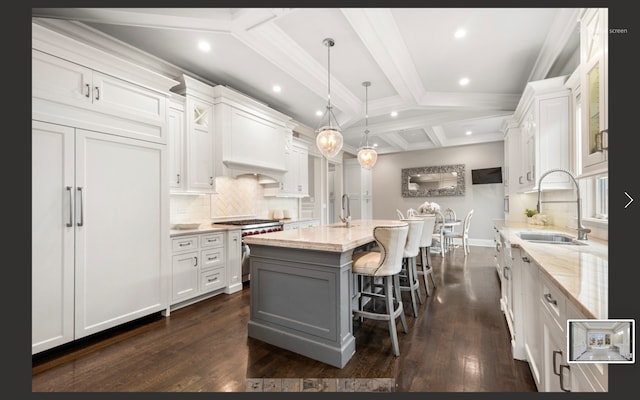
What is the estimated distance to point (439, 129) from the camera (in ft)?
20.2

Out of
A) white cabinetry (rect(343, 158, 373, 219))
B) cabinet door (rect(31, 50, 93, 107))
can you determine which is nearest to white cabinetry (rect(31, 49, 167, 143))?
cabinet door (rect(31, 50, 93, 107))

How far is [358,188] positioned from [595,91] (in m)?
6.71

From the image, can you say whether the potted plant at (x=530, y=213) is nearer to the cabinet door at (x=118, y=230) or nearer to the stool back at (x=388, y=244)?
the stool back at (x=388, y=244)

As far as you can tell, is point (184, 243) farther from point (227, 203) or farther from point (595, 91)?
point (595, 91)

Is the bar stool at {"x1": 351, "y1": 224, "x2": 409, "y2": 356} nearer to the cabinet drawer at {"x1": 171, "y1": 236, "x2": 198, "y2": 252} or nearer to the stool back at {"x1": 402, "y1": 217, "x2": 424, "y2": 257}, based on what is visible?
the stool back at {"x1": 402, "y1": 217, "x2": 424, "y2": 257}

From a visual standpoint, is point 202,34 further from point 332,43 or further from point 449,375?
point 449,375

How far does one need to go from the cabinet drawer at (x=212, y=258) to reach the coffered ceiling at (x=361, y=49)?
2.17m

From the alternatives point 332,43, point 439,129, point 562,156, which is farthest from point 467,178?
point 332,43

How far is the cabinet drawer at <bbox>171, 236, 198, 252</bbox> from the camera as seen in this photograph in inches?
113

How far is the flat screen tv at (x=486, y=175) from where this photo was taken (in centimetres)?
Result: 678

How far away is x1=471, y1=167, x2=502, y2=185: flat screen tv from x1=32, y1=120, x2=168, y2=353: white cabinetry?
7051 mm

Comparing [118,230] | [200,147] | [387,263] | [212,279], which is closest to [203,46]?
[200,147]

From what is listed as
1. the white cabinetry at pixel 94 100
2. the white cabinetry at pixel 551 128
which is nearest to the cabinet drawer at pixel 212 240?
the white cabinetry at pixel 94 100

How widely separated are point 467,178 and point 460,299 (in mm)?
4990
